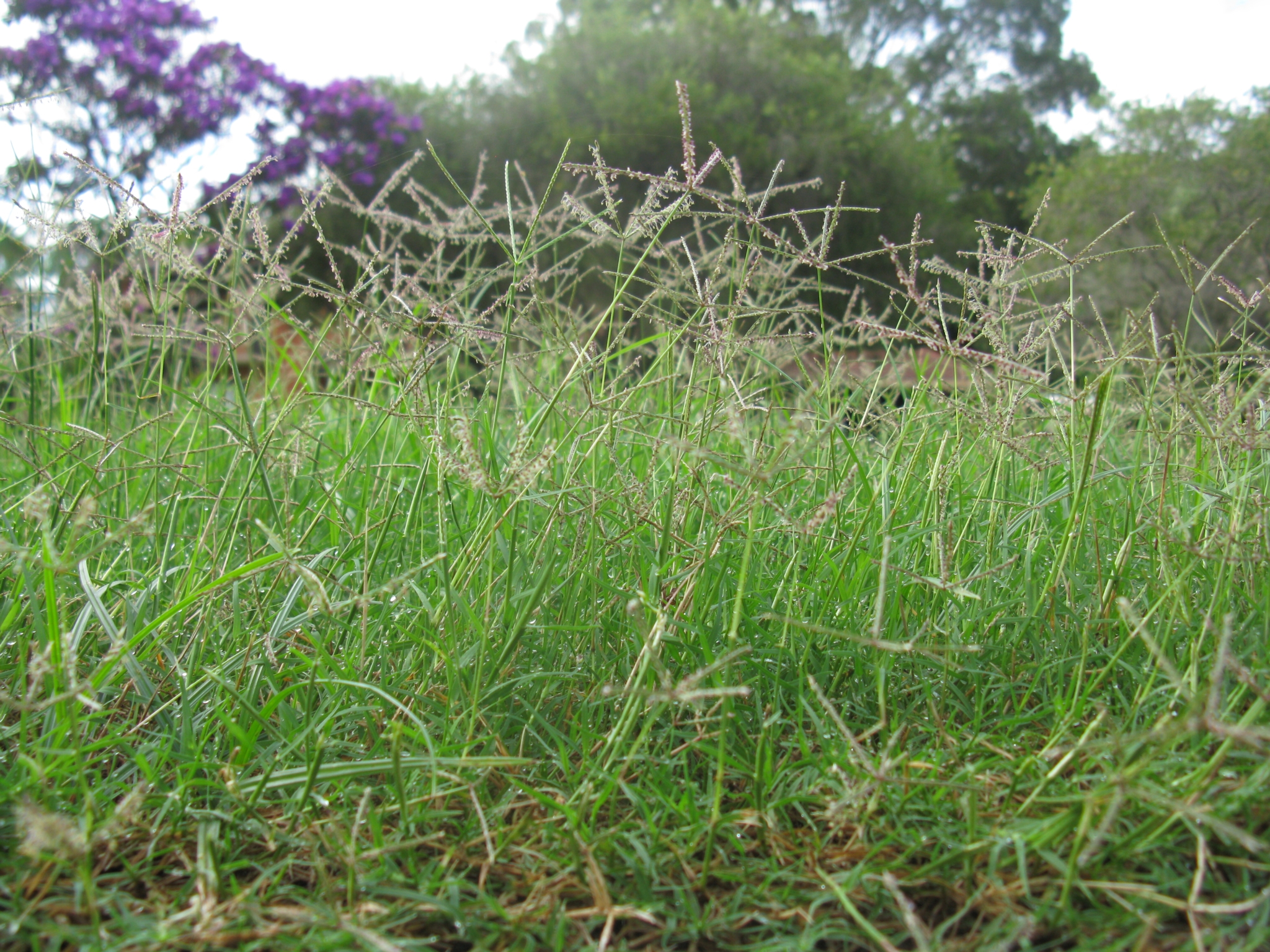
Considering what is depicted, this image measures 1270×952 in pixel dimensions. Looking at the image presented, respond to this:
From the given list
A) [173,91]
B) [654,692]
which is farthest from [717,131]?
[654,692]

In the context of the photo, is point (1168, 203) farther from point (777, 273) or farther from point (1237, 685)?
point (1237, 685)

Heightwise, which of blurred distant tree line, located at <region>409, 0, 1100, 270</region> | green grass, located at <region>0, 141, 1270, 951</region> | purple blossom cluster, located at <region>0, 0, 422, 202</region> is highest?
blurred distant tree line, located at <region>409, 0, 1100, 270</region>

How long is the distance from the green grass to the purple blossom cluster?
4.42 meters

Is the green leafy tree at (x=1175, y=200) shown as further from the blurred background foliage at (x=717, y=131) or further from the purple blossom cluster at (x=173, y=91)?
the purple blossom cluster at (x=173, y=91)

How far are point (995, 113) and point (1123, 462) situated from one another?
19786 mm

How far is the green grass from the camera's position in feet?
2.72

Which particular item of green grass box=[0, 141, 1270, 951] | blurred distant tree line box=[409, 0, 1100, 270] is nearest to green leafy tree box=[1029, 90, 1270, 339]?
blurred distant tree line box=[409, 0, 1100, 270]

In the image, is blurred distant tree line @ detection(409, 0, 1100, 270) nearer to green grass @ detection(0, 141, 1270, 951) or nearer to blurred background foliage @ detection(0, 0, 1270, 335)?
blurred background foliage @ detection(0, 0, 1270, 335)

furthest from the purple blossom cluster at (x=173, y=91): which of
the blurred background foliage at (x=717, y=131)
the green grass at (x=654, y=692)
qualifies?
the green grass at (x=654, y=692)

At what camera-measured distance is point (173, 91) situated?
6.50 metres

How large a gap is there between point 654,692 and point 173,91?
736 cm

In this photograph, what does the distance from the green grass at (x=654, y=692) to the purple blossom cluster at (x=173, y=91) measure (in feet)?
14.5

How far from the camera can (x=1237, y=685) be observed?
1.06 metres

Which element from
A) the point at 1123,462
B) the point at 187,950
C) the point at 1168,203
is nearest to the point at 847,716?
the point at 187,950
